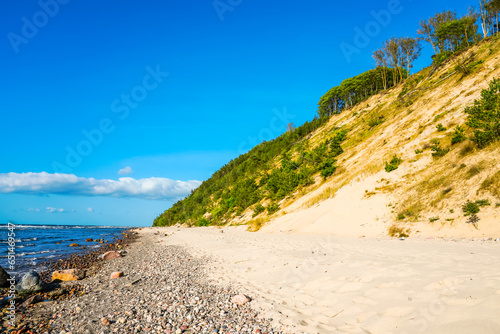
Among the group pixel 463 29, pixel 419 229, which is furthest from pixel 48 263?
pixel 463 29

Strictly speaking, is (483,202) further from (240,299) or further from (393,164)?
(240,299)

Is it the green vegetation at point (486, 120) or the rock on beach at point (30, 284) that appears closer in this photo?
the rock on beach at point (30, 284)

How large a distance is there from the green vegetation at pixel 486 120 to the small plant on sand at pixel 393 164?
6125 millimetres

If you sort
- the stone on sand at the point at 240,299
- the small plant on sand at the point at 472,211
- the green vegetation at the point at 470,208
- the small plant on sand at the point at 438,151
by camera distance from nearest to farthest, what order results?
the stone on sand at the point at 240,299 → the small plant on sand at the point at 472,211 → the green vegetation at the point at 470,208 → the small plant on sand at the point at 438,151

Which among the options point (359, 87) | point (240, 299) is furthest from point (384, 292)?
point (359, 87)

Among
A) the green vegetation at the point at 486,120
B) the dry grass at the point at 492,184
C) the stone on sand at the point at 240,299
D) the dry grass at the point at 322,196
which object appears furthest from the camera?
the dry grass at the point at 322,196

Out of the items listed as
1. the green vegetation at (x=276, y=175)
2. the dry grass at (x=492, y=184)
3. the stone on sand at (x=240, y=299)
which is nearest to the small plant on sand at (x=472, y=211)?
the dry grass at (x=492, y=184)

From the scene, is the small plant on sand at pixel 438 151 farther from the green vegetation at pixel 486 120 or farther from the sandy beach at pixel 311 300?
the sandy beach at pixel 311 300

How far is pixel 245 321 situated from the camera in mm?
5836

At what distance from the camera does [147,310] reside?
675 cm

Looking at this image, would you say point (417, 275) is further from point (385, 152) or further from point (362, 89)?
point (362, 89)

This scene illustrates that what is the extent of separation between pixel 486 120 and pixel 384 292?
20747mm

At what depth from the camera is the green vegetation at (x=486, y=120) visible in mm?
17578

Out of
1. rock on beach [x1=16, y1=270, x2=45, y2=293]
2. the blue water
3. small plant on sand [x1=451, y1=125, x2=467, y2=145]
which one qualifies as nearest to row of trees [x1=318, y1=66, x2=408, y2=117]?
small plant on sand [x1=451, y1=125, x2=467, y2=145]
